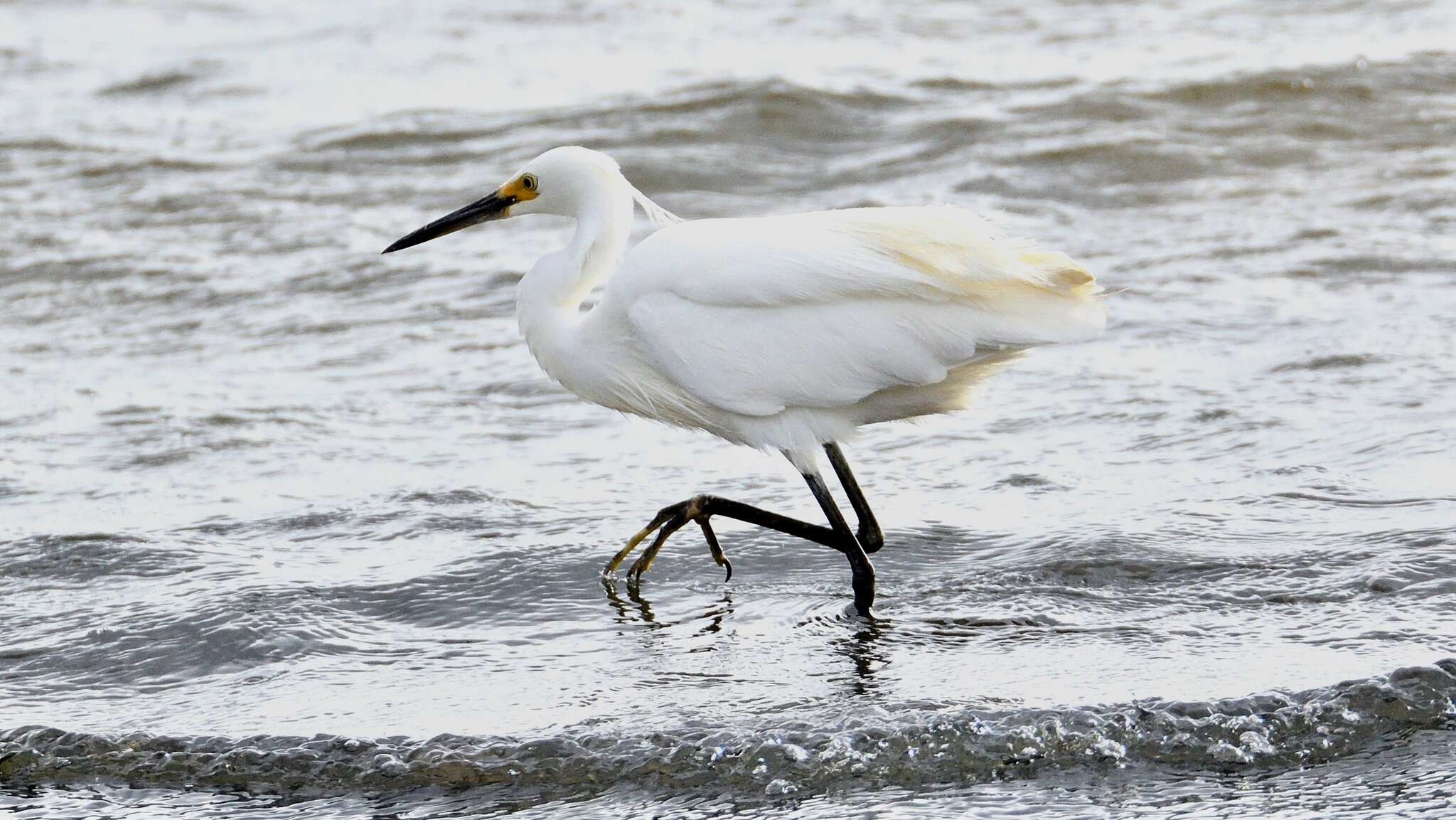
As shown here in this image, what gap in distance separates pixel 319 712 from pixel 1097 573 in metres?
2.15

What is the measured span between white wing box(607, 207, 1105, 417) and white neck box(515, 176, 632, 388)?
0.78 feet

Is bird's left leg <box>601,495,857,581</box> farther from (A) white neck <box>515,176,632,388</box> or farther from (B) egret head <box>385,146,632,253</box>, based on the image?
(B) egret head <box>385,146,632,253</box>

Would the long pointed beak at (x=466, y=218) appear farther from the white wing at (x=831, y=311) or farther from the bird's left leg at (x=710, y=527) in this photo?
the bird's left leg at (x=710, y=527)

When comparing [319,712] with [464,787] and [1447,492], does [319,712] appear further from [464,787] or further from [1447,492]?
[1447,492]

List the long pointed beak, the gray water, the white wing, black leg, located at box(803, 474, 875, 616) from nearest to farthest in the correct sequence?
1. the gray water
2. the white wing
3. black leg, located at box(803, 474, 875, 616)
4. the long pointed beak

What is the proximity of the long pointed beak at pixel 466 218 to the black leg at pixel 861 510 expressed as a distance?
1.21 m

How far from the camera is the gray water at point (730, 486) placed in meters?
3.98

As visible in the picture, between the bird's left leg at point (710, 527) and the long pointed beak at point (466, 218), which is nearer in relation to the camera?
the bird's left leg at point (710, 527)

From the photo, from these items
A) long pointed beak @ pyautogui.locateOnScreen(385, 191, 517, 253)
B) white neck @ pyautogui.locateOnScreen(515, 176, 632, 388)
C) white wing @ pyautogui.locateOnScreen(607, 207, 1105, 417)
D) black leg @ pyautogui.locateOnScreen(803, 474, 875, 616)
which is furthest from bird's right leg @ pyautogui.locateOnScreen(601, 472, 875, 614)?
long pointed beak @ pyautogui.locateOnScreen(385, 191, 517, 253)

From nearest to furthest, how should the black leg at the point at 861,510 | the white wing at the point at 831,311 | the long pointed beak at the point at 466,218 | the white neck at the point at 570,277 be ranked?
the white wing at the point at 831,311, the white neck at the point at 570,277, the black leg at the point at 861,510, the long pointed beak at the point at 466,218

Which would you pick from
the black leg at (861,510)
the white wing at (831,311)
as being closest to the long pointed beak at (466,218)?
the white wing at (831,311)

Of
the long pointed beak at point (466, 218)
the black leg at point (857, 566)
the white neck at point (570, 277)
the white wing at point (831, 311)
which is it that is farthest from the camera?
the long pointed beak at point (466, 218)

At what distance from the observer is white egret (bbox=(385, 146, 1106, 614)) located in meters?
4.79

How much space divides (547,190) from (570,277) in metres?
0.33
